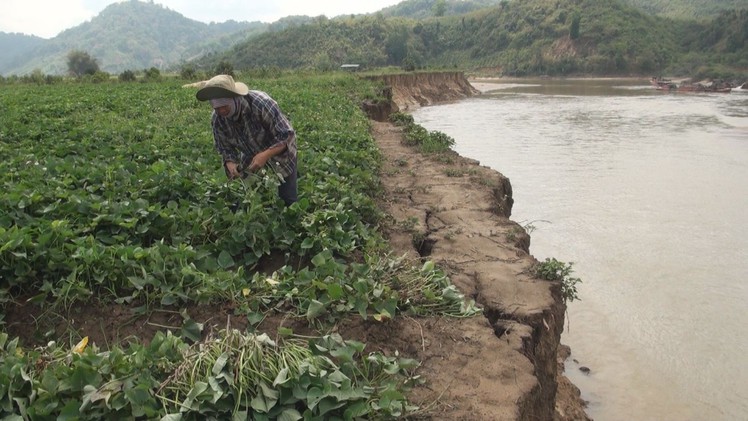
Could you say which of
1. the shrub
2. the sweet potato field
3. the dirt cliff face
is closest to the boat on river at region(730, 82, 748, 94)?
the dirt cliff face

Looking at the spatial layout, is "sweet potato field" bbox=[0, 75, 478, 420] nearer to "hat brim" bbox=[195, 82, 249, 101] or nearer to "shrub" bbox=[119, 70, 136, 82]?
"hat brim" bbox=[195, 82, 249, 101]

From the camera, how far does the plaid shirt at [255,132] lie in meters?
4.75

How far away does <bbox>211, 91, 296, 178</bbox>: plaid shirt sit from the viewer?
4746 mm

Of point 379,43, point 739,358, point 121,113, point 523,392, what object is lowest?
point 739,358

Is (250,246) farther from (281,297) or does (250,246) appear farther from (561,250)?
(561,250)

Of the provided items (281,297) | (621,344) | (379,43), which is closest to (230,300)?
(281,297)

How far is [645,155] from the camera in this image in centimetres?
1789

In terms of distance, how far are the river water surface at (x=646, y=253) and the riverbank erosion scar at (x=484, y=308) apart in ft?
3.40

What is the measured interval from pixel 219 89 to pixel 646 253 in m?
7.51

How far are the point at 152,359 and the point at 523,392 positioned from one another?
2.03 m

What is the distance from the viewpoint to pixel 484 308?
4.26 m

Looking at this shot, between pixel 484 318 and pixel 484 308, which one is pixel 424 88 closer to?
pixel 484 308

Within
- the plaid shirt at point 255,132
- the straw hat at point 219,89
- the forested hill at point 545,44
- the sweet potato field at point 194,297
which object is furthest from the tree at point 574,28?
the straw hat at point 219,89

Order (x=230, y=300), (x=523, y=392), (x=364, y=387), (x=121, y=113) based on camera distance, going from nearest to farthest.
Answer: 1. (x=364, y=387)
2. (x=523, y=392)
3. (x=230, y=300)
4. (x=121, y=113)
